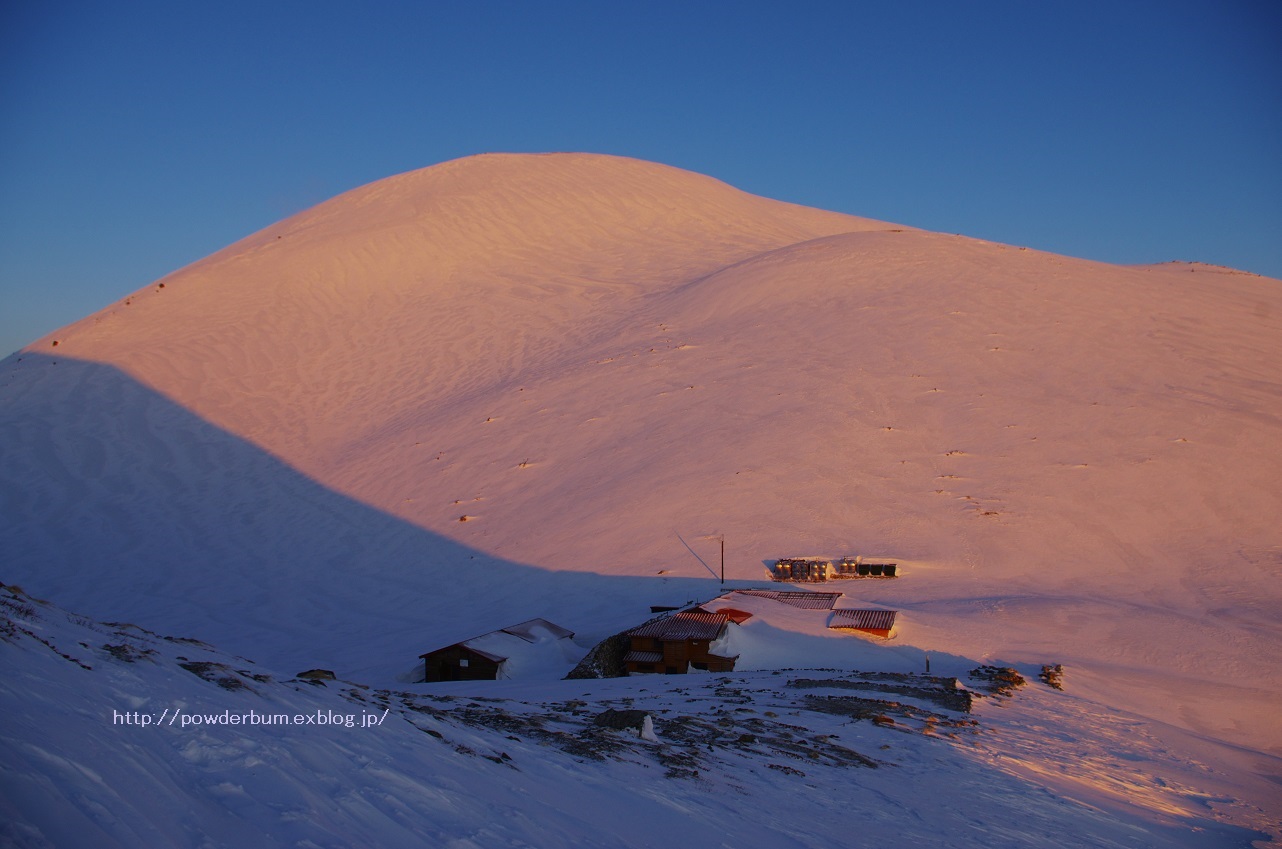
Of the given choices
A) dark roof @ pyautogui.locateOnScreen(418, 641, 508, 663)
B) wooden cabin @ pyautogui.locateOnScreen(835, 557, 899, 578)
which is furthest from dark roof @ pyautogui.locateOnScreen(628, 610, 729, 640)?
wooden cabin @ pyautogui.locateOnScreen(835, 557, 899, 578)

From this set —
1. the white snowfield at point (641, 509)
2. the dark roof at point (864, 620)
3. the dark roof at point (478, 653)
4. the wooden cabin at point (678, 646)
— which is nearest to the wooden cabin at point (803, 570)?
the white snowfield at point (641, 509)

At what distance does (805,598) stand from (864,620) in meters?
1.78

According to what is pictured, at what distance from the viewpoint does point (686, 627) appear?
15.6 metres

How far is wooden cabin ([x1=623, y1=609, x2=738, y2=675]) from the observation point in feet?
49.2

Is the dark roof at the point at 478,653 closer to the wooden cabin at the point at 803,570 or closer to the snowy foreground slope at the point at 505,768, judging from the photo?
the snowy foreground slope at the point at 505,768

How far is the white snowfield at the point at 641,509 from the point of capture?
16.3ft

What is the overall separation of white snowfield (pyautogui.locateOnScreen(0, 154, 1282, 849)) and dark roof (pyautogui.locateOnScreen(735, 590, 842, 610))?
0.83m

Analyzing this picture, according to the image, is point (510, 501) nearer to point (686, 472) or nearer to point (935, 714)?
point (686, 472)

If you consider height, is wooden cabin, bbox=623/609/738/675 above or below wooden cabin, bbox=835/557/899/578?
below

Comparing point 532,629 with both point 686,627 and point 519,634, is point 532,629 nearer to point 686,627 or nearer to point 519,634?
point 519,634

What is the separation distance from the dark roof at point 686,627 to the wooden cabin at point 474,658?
1979mm

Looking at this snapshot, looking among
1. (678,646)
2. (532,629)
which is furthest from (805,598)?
(532,629)

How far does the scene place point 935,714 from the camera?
33.7ft

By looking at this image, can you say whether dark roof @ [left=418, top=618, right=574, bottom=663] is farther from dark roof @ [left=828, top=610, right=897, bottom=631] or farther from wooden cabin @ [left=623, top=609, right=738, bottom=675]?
dark roof @ [left=828, top=610, right=897, bottom=631]
